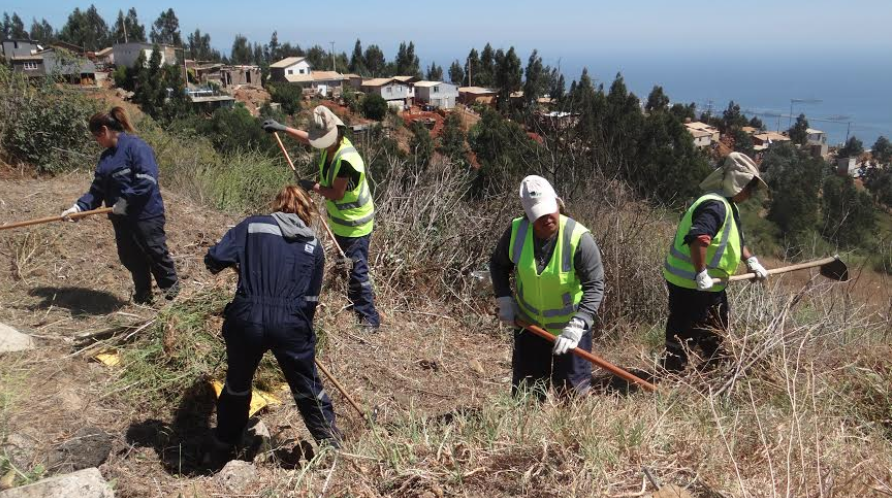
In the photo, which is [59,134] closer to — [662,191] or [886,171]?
[662,191]

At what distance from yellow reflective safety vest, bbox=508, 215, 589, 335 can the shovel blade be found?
2.37 meters

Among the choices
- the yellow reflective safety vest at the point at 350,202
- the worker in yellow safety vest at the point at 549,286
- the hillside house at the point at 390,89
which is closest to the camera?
the worker in yellow safety vest at the point at 549,286

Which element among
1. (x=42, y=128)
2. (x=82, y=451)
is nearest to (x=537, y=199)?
(x=82, y=451)

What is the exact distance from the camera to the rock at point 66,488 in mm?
2174

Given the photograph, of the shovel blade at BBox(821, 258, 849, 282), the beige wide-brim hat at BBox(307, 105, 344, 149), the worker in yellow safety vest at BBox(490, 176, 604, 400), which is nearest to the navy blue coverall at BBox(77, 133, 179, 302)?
the beige wide-brim hat at BBox(307, 105, 344, 149)

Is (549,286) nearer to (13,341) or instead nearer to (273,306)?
(273,306)

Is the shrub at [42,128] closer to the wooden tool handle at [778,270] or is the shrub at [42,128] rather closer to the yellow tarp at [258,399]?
the yellow tarp at [258,399]

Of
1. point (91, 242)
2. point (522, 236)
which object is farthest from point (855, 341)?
point (91, 242)

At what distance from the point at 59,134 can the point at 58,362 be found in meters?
4.70

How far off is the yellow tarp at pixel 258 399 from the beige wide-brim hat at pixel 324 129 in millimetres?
1725

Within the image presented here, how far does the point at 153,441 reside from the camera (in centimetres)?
315

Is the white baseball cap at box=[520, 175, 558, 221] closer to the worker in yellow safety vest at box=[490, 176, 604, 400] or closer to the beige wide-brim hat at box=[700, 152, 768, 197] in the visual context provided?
the worker in yellow safety vest at box=[490, 176, 604, 400]

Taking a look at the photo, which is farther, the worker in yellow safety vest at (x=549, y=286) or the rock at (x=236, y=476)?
the worker in yellow safety vest at (x=549, y=286)

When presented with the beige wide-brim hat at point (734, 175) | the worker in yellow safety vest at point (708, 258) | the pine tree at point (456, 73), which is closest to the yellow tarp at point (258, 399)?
the worker in yellow safety vest at point (708, 258)
